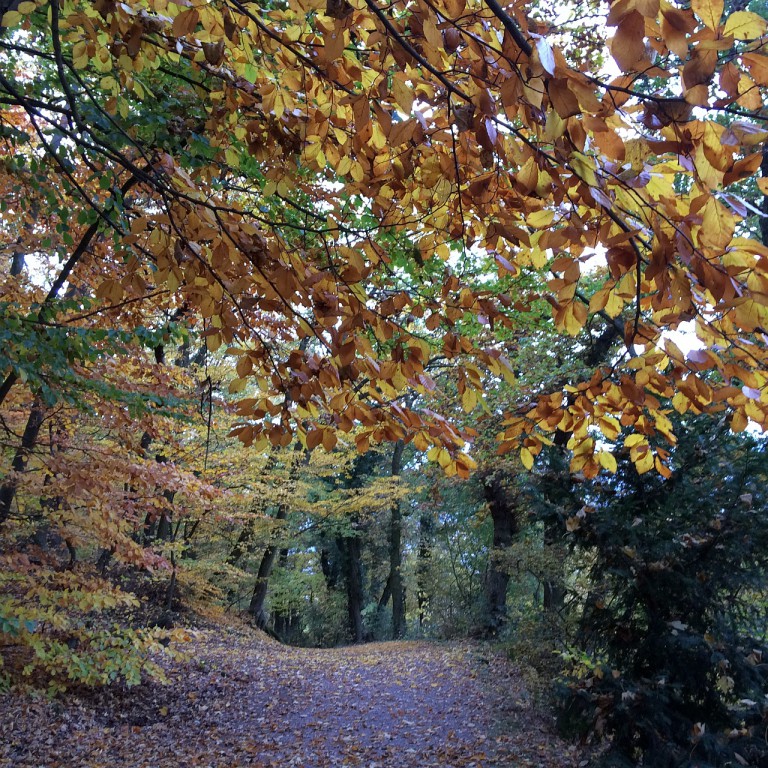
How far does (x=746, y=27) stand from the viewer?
3.82ft

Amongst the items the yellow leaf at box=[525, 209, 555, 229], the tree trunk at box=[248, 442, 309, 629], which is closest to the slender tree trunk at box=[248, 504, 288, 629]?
the tree trunk at box=[248, 442, 309, 629]

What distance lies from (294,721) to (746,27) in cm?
875

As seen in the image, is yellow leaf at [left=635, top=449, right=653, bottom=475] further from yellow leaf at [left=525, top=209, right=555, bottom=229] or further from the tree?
→ the tree

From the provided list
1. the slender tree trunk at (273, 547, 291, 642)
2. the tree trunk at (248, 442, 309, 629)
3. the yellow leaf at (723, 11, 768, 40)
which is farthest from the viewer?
the slender tree trunk at (273, 547, 291, 642)

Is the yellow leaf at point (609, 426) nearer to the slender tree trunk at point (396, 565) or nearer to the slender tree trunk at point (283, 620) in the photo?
the slender tree trunk at point (396, 565)

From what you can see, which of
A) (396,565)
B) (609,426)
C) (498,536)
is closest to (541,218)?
(609,426)

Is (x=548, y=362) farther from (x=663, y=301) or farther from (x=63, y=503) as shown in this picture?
(x=663, y=301)

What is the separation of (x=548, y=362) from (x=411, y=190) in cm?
875

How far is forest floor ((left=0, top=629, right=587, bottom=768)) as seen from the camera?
6117 mm

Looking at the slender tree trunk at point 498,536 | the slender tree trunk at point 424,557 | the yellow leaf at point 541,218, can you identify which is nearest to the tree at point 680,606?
the yellow leaf at point 541,218

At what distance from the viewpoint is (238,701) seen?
8781mm

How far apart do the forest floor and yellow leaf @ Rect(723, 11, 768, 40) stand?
5.51 meters

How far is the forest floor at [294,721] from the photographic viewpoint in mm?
6117

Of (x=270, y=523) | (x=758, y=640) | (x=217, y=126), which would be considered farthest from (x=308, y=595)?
(x=217, y=126)
